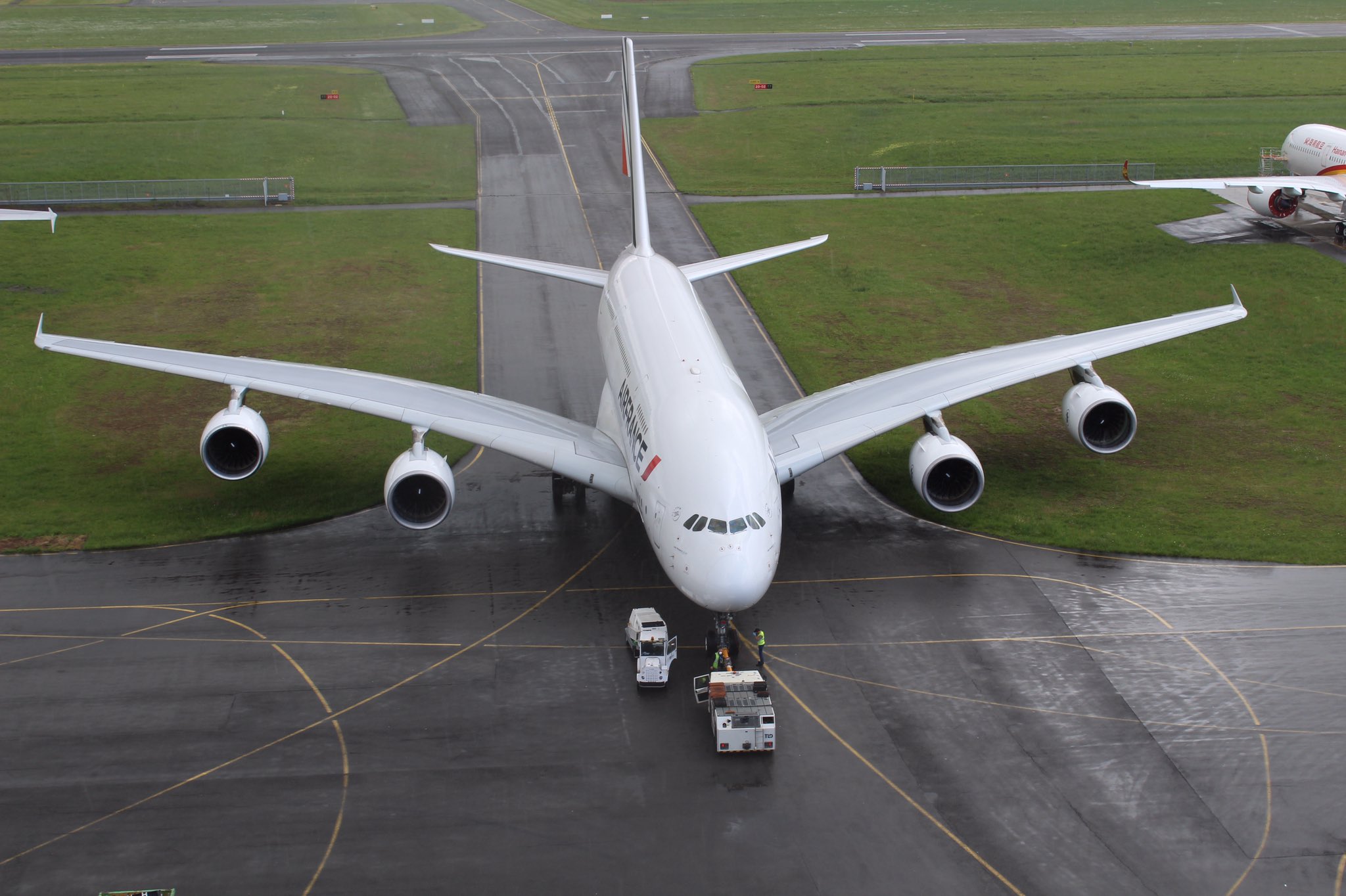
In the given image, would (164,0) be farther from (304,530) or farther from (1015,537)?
(1015,537)

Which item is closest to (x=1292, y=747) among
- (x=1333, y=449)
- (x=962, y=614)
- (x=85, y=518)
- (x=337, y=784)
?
(x=962, y=614)

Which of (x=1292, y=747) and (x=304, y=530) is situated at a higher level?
(x=304, y=530)

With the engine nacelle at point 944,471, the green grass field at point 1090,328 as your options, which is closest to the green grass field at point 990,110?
the green grass field at point 1090,328

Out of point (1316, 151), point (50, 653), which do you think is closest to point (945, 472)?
point (50, 653)

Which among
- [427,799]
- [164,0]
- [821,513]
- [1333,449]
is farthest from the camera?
[164,0]

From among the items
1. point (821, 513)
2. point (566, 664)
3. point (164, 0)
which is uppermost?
point (164, 0)

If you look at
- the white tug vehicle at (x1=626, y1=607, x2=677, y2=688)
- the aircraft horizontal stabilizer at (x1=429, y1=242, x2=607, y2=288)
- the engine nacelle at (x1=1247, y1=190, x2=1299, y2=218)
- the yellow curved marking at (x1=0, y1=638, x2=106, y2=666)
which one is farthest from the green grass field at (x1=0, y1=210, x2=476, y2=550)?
the engine nacelle at (x1=1247, y1=190, x2=1299, y2=218)

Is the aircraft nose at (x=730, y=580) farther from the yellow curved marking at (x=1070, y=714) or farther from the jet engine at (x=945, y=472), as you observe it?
the jet engine at (x=945, y=472)

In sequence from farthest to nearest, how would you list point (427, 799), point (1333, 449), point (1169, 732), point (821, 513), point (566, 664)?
point (1333, 449)
point (821, 513)
point (566, 664)
point (1169, 732)
point (427, 799)
